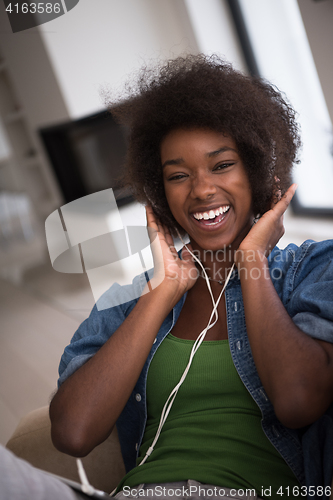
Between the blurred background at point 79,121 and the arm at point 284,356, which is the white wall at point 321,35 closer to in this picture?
the blurred background at point 79,121

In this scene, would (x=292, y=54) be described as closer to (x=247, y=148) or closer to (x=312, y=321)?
(x=247, y=148)

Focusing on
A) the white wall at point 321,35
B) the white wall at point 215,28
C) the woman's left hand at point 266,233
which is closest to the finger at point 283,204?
the woman's left hand at point 266,233

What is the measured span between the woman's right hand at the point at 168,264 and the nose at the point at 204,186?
177 mm

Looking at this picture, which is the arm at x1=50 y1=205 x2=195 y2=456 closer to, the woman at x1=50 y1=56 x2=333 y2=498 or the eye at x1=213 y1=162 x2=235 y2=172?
the woman at x1=50 y1=56 x2=333 y2=498

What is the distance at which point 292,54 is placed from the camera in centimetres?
232

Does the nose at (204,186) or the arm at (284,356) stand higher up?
the nose at (204,186)

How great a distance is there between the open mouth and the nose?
0.04 m

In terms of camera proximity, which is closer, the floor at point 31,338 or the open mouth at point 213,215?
the open mouth at point 213,215

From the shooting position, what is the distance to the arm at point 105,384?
765 mm

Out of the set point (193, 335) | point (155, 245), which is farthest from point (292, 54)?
point (193, 335)

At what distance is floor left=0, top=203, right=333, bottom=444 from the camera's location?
1.43 m

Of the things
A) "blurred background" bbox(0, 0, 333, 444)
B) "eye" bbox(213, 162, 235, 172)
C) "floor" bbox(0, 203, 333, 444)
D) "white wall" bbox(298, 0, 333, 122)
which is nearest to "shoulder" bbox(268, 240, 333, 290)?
"eye" bbox(213, 162, 235, 172)

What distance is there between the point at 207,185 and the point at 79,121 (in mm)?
559

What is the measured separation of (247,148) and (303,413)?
0.58m
